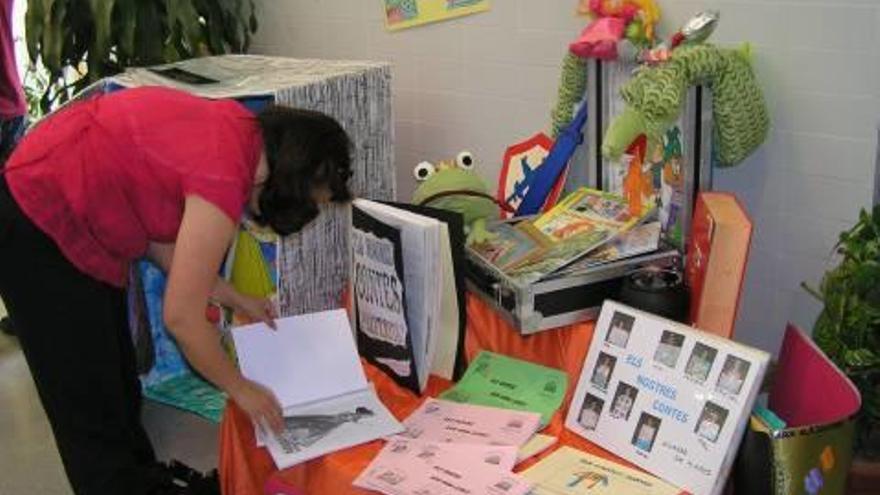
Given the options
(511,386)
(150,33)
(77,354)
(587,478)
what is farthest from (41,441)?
(587,478)

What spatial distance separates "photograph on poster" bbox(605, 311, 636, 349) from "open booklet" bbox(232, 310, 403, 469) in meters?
0.40

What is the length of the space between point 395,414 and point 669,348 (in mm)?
519

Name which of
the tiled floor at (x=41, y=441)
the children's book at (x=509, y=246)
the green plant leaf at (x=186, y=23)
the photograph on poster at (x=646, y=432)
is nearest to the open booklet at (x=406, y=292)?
the children's book at (x=509, y=246)

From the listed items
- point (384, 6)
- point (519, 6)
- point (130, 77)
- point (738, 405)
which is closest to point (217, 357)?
point (738, 405)

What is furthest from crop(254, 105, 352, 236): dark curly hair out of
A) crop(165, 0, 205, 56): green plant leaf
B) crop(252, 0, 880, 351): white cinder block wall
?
crop(165, 0, 205, 56): green plant leaf

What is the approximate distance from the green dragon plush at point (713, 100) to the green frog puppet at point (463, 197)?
0.31m

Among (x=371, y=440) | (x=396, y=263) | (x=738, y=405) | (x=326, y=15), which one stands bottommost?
(x=371, y=440)

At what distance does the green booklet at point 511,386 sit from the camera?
1642 millimetres

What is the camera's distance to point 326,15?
2816 mm

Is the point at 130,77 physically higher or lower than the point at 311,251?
higher

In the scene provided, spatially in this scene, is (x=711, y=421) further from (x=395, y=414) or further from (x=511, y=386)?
(x=395, y=414)

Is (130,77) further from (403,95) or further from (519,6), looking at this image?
(519,6)

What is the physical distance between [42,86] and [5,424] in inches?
56.4

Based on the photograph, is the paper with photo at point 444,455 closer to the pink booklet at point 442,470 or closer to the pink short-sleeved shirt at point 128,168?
the pink booklet at point 442,470
